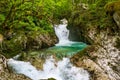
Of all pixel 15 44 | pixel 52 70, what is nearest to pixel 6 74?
pixel 52 70

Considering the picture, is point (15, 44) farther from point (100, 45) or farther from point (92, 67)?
point (92, 67)

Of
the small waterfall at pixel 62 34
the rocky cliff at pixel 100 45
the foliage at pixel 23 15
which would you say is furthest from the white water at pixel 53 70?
the small waterfall at pixel 62 34

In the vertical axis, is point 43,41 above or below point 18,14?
below

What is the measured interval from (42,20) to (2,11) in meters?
4.13

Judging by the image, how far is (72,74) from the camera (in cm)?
1439

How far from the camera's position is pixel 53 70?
1485 centimetres

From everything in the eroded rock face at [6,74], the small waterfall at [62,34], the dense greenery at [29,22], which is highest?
the dense greenery at [29,22]

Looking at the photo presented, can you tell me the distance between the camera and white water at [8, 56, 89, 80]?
561 inches

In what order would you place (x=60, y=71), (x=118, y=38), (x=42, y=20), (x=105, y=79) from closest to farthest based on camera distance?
(x=105, y=79) → (x=60, y=71) → (x=118, y=38) → (x=42, y=20)

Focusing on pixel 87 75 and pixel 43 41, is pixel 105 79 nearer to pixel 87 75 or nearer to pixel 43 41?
pixel 87 75

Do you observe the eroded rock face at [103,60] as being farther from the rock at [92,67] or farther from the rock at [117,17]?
the rock at [117,17]

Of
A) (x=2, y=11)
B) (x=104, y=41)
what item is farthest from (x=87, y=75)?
(x=2, y=11)

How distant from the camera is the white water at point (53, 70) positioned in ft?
46.8

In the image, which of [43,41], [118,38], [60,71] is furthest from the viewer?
Result: [43,41]
